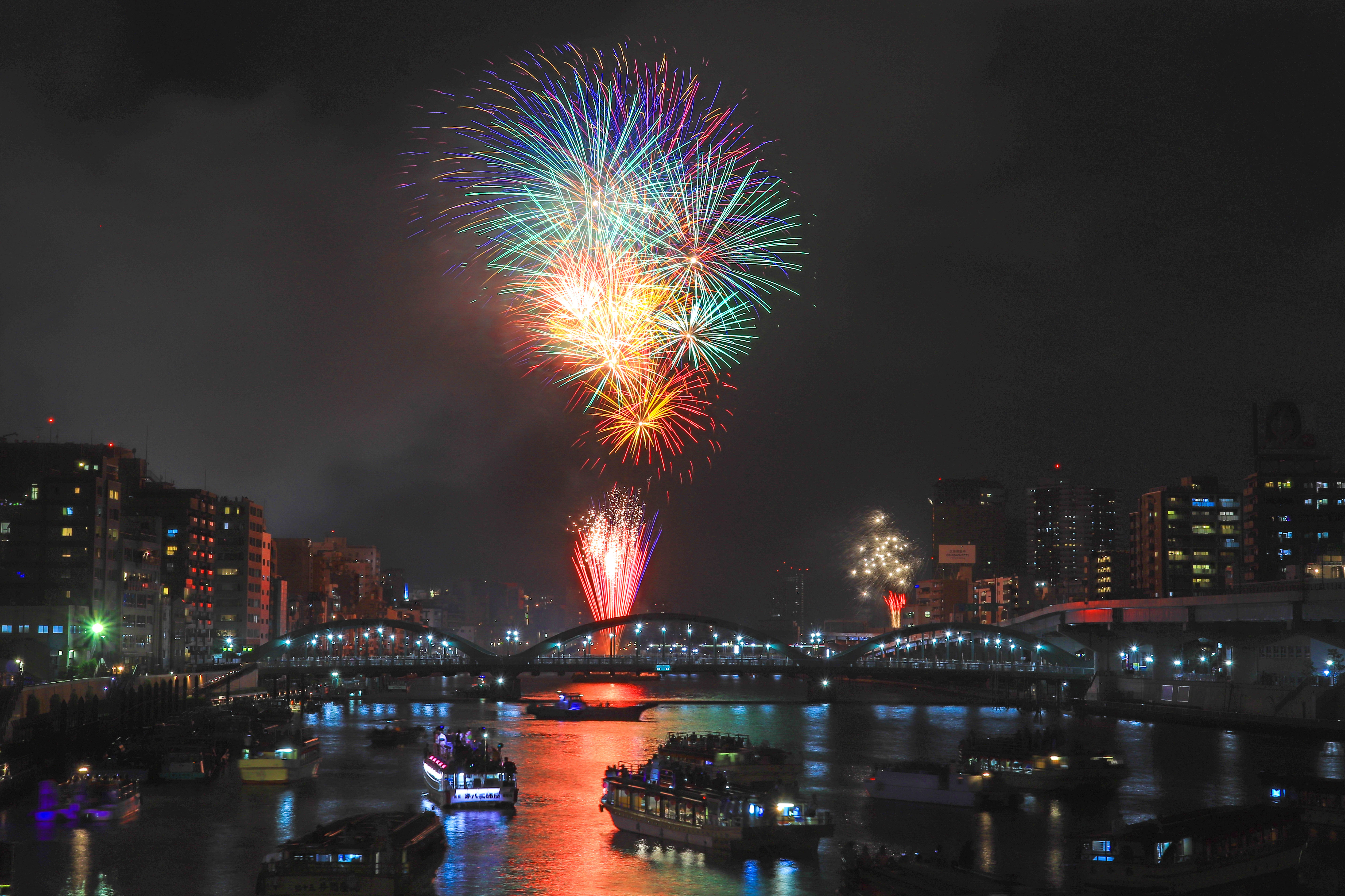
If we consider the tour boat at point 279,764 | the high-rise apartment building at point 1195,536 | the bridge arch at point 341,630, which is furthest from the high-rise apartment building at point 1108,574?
the tour boat at point 279,764

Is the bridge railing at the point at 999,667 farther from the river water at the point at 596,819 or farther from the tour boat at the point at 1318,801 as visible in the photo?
the tour boat at the point at 1318,801

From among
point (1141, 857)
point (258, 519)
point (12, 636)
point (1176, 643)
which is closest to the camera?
point (1141, 857)

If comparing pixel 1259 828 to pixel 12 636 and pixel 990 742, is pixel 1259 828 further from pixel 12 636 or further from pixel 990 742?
pixel 12 636

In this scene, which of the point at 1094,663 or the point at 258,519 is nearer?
the point at 1094,663

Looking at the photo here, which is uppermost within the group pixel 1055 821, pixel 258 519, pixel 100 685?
pixel 258 519

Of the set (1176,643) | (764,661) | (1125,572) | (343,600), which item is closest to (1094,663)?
(1176,643)

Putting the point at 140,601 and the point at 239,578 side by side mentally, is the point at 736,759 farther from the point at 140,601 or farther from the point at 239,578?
the point at 239,578

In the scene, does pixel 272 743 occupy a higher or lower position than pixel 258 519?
lower
